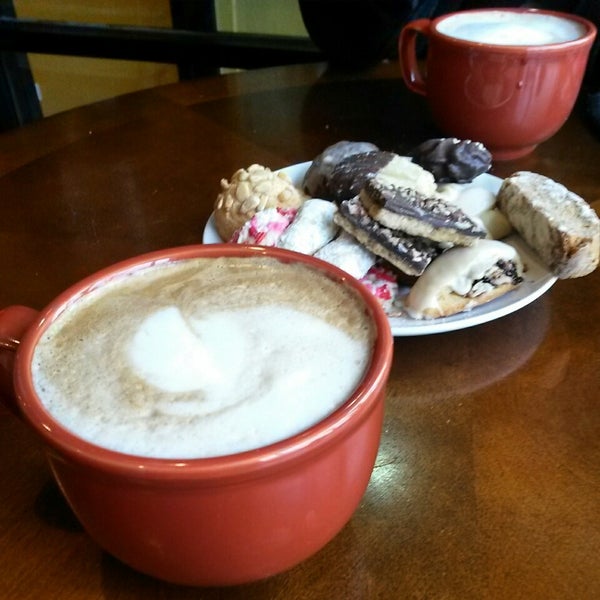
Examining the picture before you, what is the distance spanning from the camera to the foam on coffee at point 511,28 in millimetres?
837

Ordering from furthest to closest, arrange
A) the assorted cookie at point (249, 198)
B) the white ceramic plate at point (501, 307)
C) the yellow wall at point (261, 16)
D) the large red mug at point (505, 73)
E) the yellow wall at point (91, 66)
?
the yellow wall at point (91, 66) → the yellow wall at point (261, 16) → the large red mug at point (505, 73) → the assorted cookie at point (249, 198) → the white ceramic plate at point (501, 307)

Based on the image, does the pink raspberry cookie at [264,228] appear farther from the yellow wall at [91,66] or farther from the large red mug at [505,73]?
the yellow wall at [91,66]

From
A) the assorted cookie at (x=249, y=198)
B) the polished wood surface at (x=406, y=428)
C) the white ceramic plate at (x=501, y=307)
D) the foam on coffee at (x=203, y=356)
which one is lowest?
the polished wood surface at (x=406, y=428)

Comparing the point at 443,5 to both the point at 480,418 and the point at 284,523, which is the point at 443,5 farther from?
the point at 284,523

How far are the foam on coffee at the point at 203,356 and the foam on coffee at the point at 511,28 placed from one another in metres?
0.56

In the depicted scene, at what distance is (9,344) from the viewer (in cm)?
37

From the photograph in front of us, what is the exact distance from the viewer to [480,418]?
0.49 metres

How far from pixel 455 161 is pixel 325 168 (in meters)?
0.13

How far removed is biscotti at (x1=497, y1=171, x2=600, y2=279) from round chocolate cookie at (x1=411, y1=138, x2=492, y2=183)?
6 cm

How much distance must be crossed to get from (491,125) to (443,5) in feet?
1.91

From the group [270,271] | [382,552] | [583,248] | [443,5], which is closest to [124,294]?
[270,271]

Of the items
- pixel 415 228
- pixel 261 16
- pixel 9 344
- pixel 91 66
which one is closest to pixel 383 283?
pixel 415 228

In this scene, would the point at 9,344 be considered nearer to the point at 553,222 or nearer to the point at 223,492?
the point at 223,492

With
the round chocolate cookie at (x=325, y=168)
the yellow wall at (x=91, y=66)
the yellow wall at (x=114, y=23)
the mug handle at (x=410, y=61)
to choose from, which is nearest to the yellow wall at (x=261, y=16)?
the yellow wall at (x=114, y=23)
